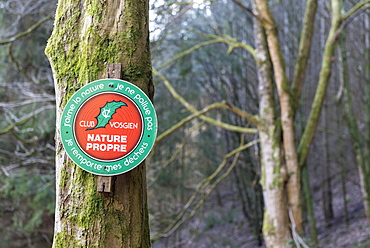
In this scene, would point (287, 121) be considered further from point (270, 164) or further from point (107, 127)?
point (107, 127)

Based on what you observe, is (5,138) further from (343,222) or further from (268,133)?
(343,222)

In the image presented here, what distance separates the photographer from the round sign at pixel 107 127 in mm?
1321

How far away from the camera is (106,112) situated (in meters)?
1.35

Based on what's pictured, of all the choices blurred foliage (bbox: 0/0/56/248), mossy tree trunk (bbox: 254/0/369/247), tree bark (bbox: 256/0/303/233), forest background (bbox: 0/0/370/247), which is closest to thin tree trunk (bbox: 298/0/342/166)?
mossy tree trunk (bbox: 254/0/369/247)

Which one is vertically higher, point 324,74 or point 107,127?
point 324,74

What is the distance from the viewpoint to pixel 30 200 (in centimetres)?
721

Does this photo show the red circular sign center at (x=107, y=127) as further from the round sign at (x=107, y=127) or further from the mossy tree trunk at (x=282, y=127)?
the mossy tree trunk at (x=282, y=127)

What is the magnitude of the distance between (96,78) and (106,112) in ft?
0.46

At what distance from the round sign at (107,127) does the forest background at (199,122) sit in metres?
2.90

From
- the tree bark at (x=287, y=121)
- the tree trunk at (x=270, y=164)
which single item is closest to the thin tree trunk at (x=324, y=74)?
the tree bark at (x=287, y=121)

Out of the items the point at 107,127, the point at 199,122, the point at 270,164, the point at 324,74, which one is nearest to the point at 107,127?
the point at 107,127

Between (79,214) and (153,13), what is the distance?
3.86 metres

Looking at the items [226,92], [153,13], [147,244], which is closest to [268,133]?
[153,13]

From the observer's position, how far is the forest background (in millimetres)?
5258
